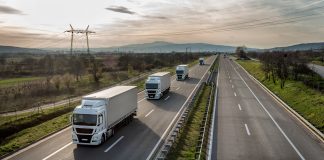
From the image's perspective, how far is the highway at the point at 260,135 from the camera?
1864 cm

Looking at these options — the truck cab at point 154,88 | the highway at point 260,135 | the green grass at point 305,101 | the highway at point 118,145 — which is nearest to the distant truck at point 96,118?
the highway at point 118,145

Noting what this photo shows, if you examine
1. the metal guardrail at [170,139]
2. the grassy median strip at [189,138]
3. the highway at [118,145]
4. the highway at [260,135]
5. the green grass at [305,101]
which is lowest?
the highway at [118,145]

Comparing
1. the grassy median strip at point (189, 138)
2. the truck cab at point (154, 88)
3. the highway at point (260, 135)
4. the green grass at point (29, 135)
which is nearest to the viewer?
the grassy median strip at point (189, 138)

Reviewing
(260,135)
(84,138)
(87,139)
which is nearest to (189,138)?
(260,135)

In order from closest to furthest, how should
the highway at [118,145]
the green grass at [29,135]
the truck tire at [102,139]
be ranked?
the highway at [118,145]
the green grass at [29,135]
the truck tire at [102,139]

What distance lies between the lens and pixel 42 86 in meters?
53.0

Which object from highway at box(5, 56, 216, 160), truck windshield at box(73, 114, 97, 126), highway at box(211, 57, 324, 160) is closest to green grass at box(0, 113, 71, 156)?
highway at box(5, 56, 216, 160)

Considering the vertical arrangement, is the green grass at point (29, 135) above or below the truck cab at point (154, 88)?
below

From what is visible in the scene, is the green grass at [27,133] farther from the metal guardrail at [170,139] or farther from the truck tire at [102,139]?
the metal guardrail at [170,139]

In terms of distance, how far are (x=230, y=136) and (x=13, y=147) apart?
15.1 m

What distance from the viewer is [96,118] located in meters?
19.7

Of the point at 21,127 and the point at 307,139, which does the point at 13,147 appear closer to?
the point at 21,127

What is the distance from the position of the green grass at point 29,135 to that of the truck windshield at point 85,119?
4063 millimetres

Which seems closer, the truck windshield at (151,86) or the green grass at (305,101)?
the green grass at (305,101)
